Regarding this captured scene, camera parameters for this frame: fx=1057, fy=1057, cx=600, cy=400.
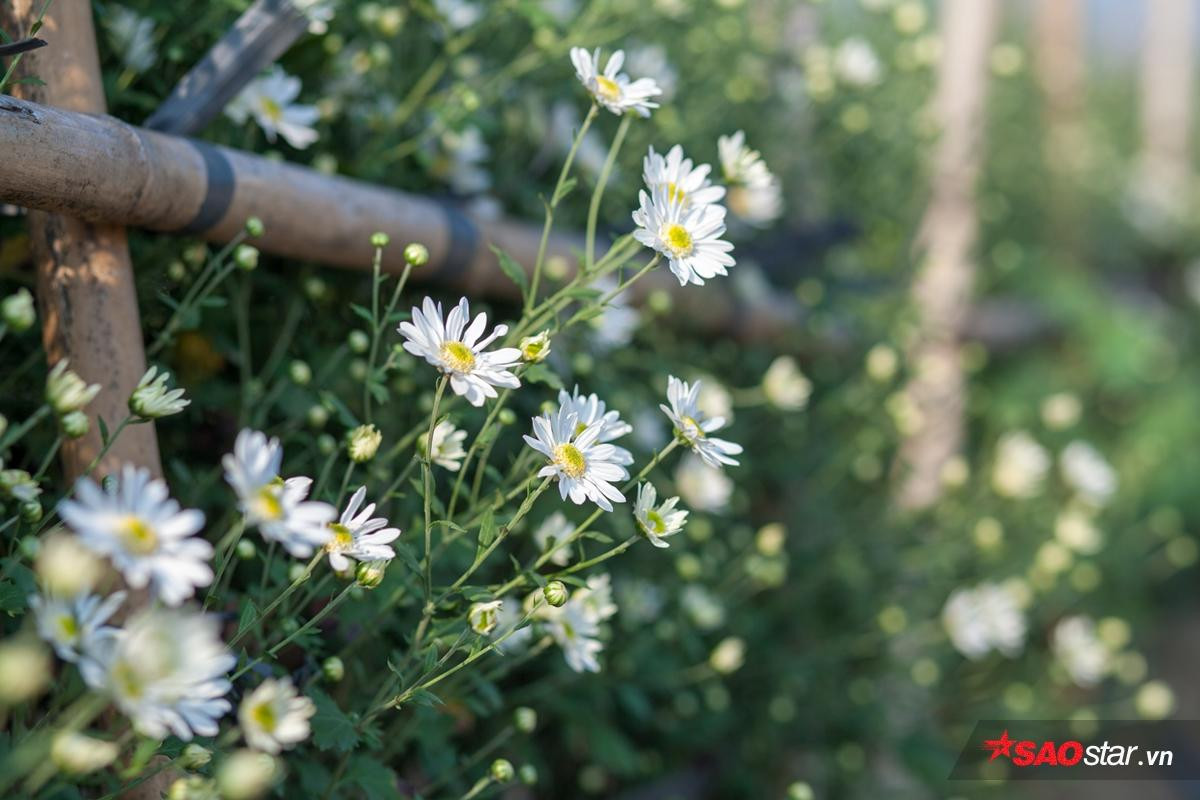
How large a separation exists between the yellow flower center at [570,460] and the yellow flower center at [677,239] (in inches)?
7.8

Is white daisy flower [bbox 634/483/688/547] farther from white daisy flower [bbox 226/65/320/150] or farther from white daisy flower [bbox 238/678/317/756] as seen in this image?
white daisy flower [bbox 226/65/320/150]

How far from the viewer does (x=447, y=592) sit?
876 millimetres

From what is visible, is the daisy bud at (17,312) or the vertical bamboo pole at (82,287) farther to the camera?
the vertical bamboo pole at (82,287)

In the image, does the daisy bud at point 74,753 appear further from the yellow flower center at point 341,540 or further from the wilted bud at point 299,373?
Result: the wilted bud at point 299,373

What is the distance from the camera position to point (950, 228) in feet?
8.64

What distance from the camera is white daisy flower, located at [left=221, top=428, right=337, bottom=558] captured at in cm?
68

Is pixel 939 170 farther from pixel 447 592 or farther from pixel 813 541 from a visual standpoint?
pixel 447 592

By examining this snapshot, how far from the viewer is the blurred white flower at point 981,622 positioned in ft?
6.48

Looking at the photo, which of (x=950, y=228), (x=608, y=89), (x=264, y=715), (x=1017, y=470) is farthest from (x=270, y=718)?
(x=950, y=228)

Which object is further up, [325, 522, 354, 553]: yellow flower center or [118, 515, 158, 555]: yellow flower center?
[118, 515, 158, 555]: yellow flower center

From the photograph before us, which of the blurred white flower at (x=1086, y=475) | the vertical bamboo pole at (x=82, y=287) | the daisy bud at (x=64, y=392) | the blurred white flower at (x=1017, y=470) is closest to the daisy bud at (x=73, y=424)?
the daisy bud at (x=64, y=392)

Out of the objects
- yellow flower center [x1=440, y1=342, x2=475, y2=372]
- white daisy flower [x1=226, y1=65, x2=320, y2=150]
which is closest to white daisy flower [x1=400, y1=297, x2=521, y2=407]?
yellow flower center [x1=440, y1=342, x2=475, y2=372]

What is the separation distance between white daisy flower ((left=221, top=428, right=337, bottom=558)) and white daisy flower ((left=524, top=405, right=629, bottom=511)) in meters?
0.20

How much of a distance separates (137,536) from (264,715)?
0.52 ft
